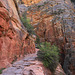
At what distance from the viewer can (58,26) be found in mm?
16906

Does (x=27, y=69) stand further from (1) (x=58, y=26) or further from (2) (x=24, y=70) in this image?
(1) (x=58, y=26)

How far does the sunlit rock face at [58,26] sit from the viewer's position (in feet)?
47.9

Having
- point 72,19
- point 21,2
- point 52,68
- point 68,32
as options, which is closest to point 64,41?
point 68,32

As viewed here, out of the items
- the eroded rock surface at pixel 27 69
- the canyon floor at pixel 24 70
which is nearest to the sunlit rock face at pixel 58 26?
the eroded rock surface at pixel 27 69

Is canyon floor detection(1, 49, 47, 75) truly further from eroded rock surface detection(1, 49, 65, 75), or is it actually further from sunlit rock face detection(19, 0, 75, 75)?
sunlit rock face detection(19, 0, 75, 75)

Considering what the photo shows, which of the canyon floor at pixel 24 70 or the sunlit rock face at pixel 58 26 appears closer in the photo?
the canyon floor at pixel 24 70

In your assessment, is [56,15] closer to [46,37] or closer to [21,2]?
[46,37]

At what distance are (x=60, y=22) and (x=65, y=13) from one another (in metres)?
3.13

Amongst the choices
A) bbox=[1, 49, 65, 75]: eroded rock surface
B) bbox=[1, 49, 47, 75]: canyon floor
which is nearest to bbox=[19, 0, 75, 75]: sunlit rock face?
bbox=[1, 49, 65, 75]: eroded rock surface

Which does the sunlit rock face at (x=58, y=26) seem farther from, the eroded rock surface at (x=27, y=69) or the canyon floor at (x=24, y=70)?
the canyon floor at (x=24, y=70)

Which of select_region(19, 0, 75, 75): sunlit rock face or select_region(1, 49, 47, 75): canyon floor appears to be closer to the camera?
select_region(1, 49, 47, 75): canyon floor

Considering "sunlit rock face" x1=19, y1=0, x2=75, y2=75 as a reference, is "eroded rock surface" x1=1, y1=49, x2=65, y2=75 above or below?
below

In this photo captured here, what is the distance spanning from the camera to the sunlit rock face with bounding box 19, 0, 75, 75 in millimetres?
14602

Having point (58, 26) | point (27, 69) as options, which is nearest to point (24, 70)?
point (27, 69)
